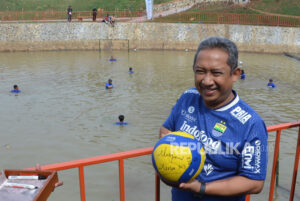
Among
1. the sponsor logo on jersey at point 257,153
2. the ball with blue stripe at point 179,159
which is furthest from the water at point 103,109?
the sponsor logo on jersey at point 257,153

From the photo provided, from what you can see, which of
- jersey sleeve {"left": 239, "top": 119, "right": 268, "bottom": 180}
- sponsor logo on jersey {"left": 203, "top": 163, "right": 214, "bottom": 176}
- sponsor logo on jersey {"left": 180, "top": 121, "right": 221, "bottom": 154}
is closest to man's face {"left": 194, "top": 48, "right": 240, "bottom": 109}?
sponsor logo on jersey {"left": 180, "top": 121, "right": 221, "bottom": 154}

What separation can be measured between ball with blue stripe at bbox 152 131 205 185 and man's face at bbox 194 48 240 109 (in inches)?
15.0

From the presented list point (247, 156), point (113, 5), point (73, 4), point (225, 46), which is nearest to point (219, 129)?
point (247, 156)

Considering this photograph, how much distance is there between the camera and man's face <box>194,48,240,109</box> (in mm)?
2352

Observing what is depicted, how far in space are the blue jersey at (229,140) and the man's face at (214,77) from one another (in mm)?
79

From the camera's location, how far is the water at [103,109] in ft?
27.4

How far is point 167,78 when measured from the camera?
20641 millimetres

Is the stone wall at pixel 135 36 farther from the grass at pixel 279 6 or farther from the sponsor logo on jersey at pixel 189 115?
the sponsor logo on jersey at pixel 189 115

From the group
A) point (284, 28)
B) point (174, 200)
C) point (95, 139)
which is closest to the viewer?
point (174, 200)

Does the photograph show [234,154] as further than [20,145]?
No

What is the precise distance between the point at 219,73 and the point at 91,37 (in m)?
32.6

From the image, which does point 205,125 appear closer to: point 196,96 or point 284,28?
point 196,96

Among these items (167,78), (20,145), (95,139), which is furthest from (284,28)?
(20,145)

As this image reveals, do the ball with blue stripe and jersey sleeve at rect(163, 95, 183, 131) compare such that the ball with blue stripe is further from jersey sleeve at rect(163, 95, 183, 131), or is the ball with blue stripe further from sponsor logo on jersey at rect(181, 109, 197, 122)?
jersey sleeve at rect(163, 95, 183, 131)
